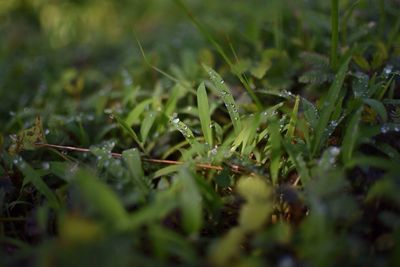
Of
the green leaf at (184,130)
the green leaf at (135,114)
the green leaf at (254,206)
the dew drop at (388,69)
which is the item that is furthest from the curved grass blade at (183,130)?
the dew drop at (388,69)

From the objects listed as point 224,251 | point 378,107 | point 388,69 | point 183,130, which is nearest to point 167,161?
point 183,130

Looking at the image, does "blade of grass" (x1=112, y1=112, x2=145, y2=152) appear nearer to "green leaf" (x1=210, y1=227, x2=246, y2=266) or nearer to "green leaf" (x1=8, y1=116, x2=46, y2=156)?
"green leaf" (x1=8, y1=116, x2=46, y2=156)

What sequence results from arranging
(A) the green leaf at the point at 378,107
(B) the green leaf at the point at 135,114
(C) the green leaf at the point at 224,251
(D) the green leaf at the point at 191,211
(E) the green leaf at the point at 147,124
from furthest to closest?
(B) the green leaf at the point at 135,114 → (E) the green leaf at the point at 147,124 → (A) the green leaf at the point at 378,107 → (D) the green leaf at the point at 191,211 → (C) the green leaf at the point at 224,251

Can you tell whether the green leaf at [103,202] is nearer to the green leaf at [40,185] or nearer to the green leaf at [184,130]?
the green leaf at [40,185]

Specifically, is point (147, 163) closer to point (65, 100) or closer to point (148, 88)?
point (148, 88)

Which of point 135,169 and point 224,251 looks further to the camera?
point 135,169

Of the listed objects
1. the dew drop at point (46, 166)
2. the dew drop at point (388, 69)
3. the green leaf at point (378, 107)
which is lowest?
the dew drop at point (46, 166)

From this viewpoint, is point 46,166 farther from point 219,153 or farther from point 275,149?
point 275,149

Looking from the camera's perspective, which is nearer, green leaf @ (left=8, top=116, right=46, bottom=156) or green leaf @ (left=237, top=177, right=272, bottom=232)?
green leaf @ (left=237, top=177, right=272, bottom=232)

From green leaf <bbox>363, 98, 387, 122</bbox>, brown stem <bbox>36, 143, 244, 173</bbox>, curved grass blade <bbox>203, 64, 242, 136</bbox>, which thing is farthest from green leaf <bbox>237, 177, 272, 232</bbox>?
green leaf <bbox>363, 98, 387, 122</bbox>
